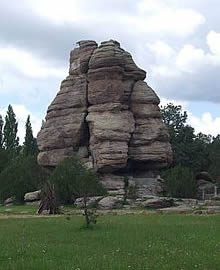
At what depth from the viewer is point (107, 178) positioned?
Result: 208ft

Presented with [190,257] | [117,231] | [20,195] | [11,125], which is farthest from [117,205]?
[11,125]

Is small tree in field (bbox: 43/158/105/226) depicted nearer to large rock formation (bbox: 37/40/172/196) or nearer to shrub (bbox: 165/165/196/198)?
large rock formation (bbox: 37/40/172/196)

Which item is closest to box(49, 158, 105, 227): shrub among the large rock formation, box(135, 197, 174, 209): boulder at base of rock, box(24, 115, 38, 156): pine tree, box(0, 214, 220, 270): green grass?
the large rock formation

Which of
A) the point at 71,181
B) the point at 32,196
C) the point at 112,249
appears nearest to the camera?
the point at 112,249

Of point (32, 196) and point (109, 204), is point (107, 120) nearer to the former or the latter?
point (32, 196)

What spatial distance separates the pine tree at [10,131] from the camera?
97.6 m

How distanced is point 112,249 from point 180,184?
48379 millimetres

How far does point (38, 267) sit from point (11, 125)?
88.1 meters

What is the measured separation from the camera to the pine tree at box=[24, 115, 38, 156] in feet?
301

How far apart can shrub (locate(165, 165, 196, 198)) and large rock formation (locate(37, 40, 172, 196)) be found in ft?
8.69

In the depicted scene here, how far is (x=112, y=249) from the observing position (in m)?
15.7

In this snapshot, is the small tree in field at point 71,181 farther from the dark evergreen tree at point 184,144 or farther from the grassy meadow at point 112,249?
the grassy meadow at point 112,249

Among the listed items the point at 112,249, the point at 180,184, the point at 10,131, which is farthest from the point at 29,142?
the point at 112,249

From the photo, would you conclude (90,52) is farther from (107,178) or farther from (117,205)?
(117,205)
